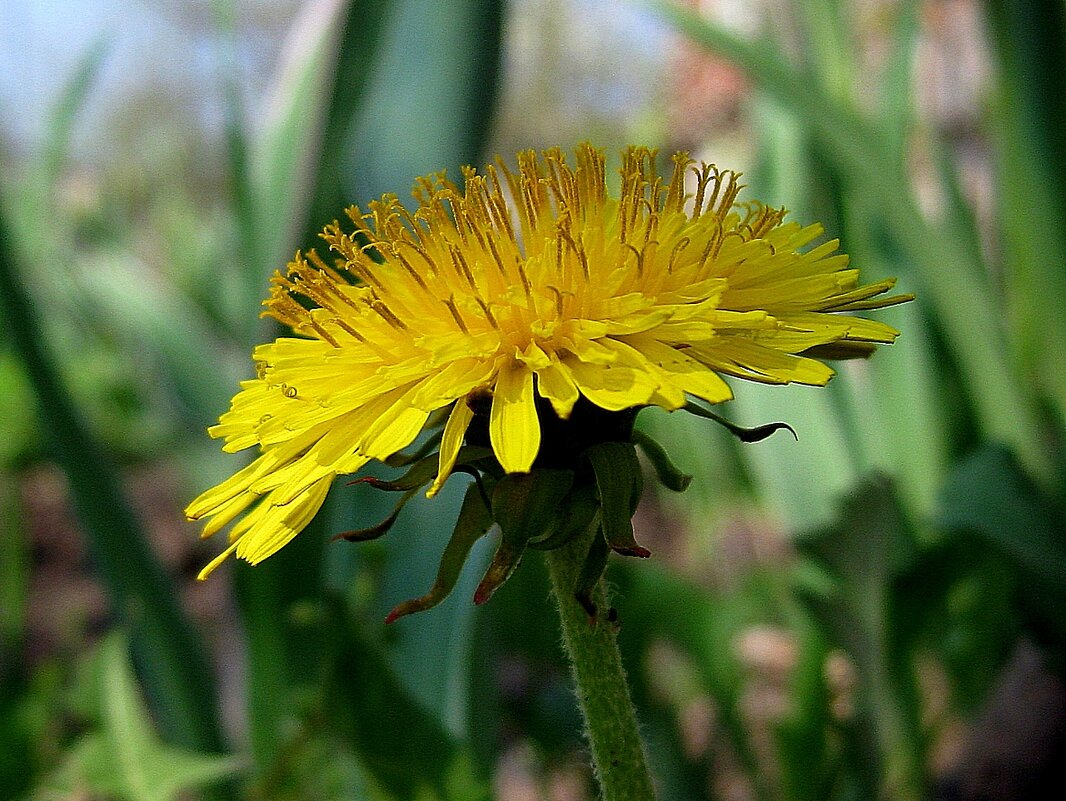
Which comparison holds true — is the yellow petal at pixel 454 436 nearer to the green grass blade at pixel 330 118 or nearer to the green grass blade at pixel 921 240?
the green grass blade at pixel 330 118

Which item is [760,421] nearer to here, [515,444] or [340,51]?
[340,51]

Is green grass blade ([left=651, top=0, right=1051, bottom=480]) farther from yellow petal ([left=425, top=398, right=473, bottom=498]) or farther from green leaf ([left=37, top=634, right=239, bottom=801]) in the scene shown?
green leaf ([left=37, top=634, right=239, bottom=801])

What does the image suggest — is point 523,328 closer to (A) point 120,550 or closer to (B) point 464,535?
(B) point 464,535

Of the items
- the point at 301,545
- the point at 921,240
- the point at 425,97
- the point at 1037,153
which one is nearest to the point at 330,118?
the point at 425,97

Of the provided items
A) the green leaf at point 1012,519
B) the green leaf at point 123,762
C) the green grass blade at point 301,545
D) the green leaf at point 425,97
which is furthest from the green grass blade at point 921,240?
the green leaf at point 123,762

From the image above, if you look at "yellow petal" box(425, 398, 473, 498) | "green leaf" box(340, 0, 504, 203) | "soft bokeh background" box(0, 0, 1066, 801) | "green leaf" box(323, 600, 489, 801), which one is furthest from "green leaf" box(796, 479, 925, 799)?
"yellow petal" box(425, 398, 473, 498)

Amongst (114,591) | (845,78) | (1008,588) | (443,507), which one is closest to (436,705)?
(443,507)
